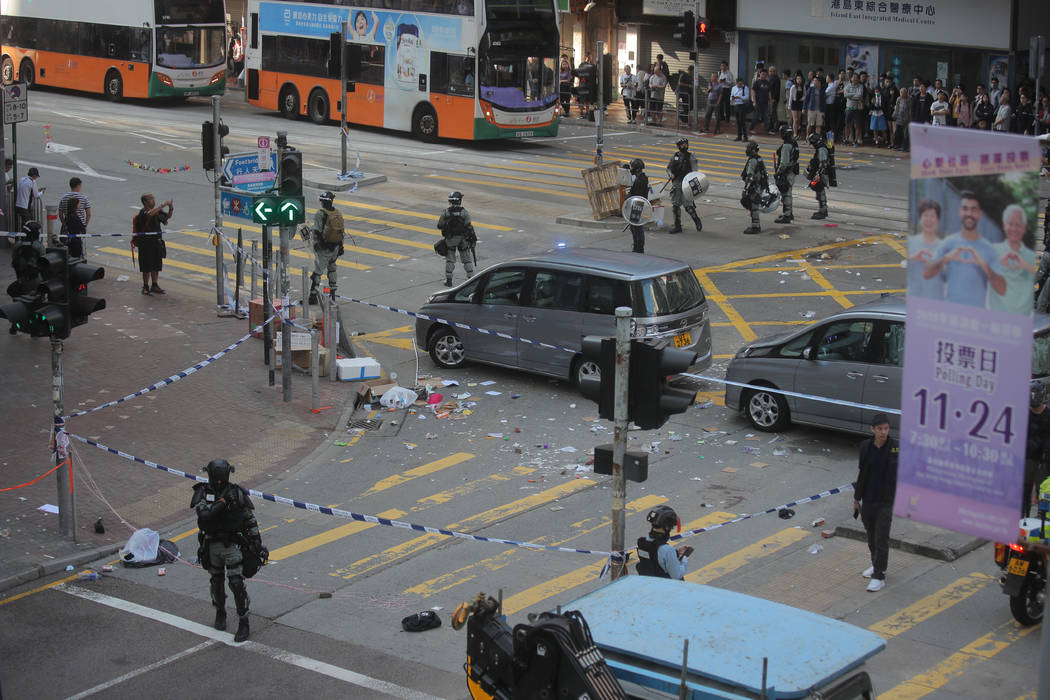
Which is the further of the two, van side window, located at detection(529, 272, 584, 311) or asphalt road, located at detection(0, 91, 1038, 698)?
van side window, located at detection(529, 272, 584, 311)

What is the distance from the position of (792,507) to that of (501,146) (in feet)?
81.4

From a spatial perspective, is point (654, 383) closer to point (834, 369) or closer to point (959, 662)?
point (959, 662)

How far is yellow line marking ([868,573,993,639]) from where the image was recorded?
34.3 ft

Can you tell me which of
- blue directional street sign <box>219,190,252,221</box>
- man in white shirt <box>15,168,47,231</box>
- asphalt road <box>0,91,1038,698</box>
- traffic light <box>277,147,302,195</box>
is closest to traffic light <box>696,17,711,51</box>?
asphalt road <box>0,91,1038,698</box>

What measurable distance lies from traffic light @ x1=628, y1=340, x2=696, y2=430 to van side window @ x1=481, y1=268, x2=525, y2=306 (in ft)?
26.5

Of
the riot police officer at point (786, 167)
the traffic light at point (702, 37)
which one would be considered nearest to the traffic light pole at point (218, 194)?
the riot police officer at point (786, 167)

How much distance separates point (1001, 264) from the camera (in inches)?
219

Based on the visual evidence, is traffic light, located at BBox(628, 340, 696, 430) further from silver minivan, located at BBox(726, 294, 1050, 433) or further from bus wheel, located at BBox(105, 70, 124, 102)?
bus wheel, located at BBox(105, 70, 124, 102)

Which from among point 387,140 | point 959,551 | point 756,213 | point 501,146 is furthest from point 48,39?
point 959,551

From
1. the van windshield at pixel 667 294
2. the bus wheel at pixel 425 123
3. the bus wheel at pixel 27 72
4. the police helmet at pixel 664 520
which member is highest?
the bus wheel at pixel 27 72

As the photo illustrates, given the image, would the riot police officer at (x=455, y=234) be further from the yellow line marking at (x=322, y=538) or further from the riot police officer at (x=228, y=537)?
the riot police officer at (x=228, y=537)

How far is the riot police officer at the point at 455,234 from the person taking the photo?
2091 cm

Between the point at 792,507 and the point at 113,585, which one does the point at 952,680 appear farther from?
the point at 113,585

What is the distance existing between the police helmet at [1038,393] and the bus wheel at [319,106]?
28.5m
